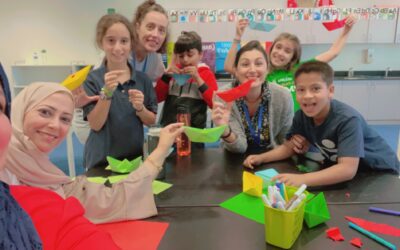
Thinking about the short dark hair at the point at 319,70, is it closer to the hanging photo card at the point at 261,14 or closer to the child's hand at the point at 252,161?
the child's hand at the point at 252,161

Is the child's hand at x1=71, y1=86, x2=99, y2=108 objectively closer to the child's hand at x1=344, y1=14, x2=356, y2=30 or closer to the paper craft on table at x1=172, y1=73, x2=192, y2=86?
the paper craft on table at x1=172, y1=73, x2=192, y2=86

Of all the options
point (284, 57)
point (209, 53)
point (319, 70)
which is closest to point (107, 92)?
point (319, 70)

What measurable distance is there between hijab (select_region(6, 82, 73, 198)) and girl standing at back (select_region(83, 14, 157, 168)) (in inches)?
25.0

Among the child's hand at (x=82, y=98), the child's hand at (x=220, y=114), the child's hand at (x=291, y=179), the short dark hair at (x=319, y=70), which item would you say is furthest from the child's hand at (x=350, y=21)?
the child's hand at (x=82, y=98)

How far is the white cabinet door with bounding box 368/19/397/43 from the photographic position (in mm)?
→ 5773

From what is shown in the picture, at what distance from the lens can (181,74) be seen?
2092 millimetres

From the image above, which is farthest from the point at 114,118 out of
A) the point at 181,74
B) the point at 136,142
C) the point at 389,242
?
the point at 389,242

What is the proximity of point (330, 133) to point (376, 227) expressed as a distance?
611 millimetres

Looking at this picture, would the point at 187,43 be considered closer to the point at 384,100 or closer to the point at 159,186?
the point at 159,186

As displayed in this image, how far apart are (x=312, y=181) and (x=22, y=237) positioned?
1126mm

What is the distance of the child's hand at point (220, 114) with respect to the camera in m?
1.69

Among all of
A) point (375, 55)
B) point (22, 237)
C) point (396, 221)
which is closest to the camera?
point (22, 237)

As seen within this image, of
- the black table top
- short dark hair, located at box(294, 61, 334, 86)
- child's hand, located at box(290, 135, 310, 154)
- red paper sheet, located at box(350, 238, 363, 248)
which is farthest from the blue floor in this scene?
red paper sheet, located at box(350, 238, 363, 248)

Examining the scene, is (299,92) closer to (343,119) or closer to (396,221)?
(343,119)
